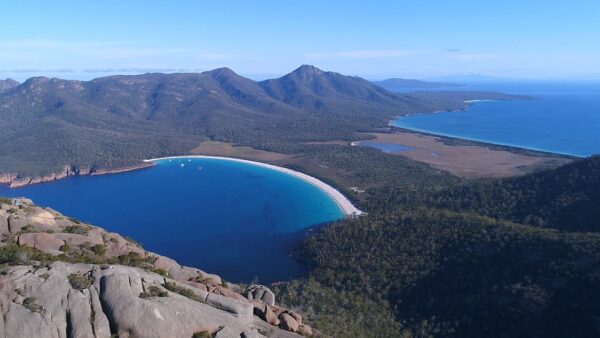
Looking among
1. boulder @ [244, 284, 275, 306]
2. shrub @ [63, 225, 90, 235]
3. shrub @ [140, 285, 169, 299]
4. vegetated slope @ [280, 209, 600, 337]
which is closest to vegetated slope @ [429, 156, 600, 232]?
vegetated slope @ [280, 209, 600, 337]

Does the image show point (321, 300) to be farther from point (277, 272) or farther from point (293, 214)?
point (293, 214)

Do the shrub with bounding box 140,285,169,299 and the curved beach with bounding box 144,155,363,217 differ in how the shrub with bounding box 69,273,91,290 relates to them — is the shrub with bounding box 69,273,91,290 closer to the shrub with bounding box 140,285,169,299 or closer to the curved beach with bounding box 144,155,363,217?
the shrub with bounding box 140,285,169,299

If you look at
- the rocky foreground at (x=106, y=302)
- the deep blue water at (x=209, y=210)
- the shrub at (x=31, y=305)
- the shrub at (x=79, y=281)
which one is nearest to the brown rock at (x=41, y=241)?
the rocky foreground at (x=106, y=302)

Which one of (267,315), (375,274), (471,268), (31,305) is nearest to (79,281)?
(31,305)

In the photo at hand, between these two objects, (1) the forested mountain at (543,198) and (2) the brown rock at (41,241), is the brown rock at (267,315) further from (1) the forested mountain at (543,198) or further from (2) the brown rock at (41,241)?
(1) the forested mountain at (543,198)

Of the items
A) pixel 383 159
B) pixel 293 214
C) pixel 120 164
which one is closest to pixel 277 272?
pixel 293 214

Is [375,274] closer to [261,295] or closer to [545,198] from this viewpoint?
[261,295]
